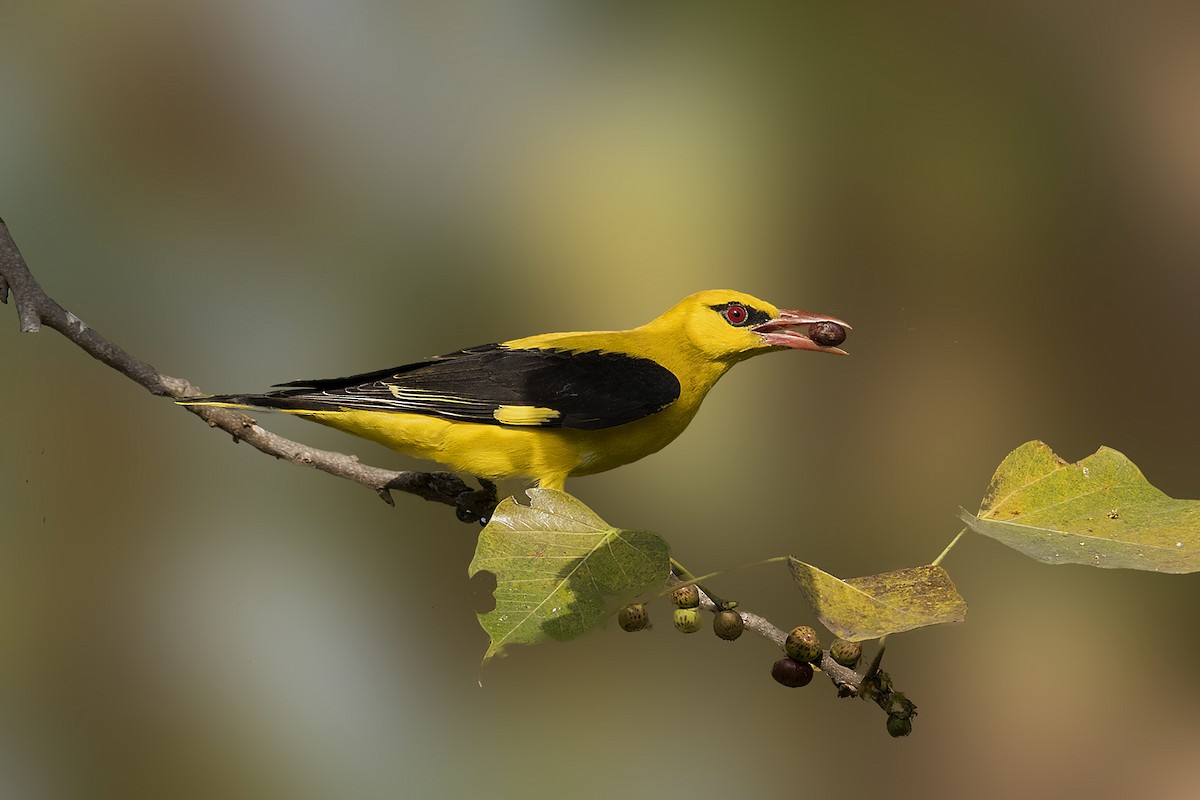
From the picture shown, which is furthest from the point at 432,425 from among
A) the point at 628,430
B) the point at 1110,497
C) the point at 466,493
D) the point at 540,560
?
the point at 1110,497

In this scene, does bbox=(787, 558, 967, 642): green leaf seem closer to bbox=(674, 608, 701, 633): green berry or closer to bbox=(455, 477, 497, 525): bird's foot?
bbox=(674, 608, 701, 633): green berry

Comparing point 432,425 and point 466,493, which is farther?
point 466,493

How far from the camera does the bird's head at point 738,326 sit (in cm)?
179

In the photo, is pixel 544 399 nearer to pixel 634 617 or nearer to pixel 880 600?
pixel 634 617

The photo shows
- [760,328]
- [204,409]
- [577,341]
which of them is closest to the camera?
[204,409]

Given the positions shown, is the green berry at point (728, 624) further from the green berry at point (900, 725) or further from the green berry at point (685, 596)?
→ the green berry at point (900, 725)

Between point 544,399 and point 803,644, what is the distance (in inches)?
31.9

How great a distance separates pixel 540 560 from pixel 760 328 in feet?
3.08

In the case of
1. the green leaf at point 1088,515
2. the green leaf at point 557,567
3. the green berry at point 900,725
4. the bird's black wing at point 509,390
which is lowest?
the green berry at point 900,725

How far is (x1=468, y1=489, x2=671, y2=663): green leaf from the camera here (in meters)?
0.96

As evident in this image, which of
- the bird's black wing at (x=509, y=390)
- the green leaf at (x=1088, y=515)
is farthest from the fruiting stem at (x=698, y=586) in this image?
the bird's black wing at (x=509, y=390)

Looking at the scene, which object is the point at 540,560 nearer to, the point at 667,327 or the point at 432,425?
the point at 432,425

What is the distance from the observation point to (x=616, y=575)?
98cm

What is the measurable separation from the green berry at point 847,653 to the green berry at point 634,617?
206mm
